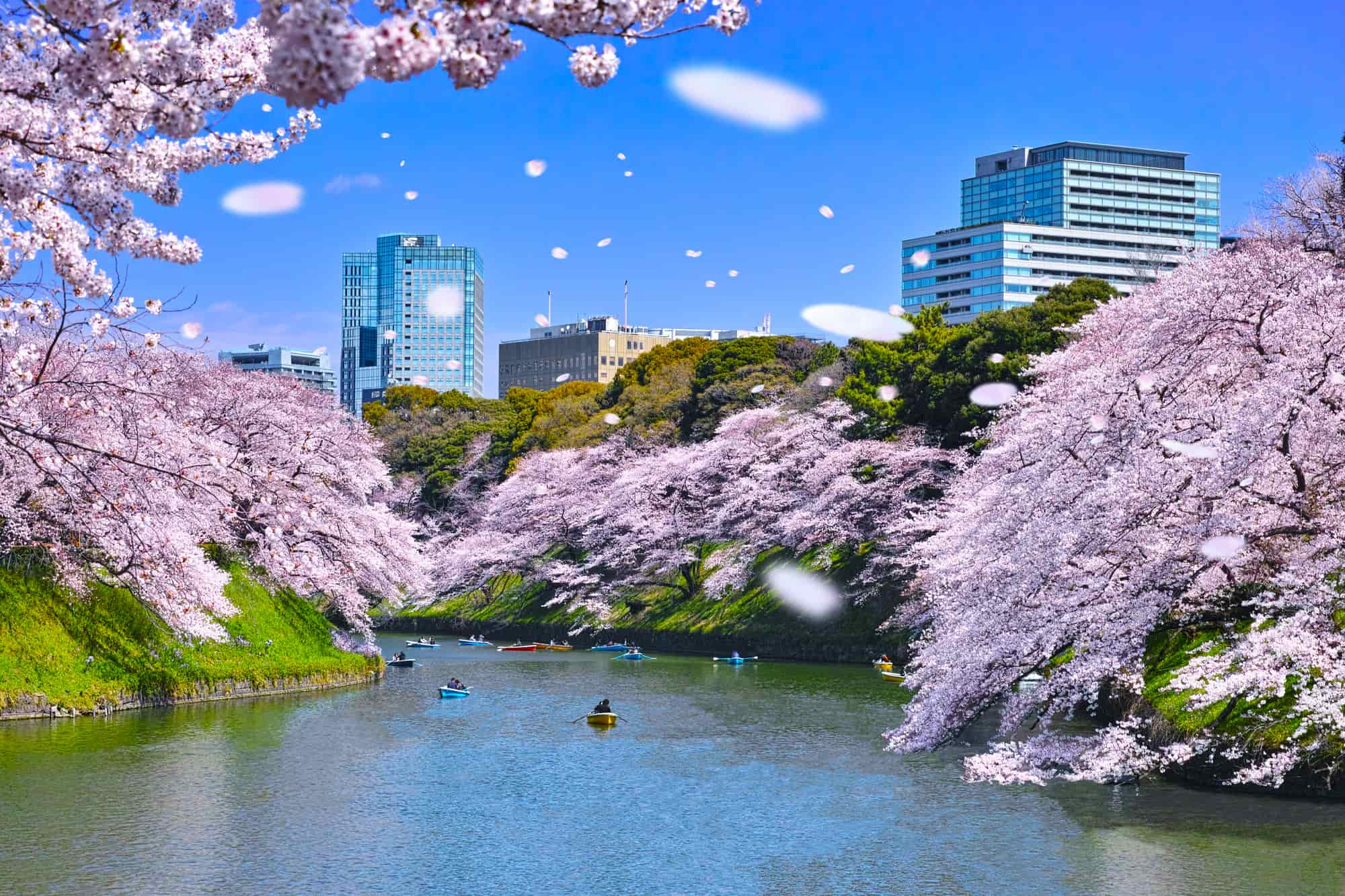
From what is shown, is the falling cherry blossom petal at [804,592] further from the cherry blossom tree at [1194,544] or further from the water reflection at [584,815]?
the cherry blossom tree at [1194,544]

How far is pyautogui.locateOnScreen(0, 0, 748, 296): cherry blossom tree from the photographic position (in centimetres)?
497

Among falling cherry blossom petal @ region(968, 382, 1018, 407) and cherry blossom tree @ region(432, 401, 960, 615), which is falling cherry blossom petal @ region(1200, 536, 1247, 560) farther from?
cherry blossom tree @ region(432, 401, 960, 615)

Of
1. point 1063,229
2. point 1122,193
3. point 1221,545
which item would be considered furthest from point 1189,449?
point 1122,193

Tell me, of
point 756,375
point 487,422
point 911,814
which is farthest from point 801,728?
point 487,422

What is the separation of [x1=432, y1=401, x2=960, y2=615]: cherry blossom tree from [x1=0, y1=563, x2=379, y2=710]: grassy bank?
19616 millimetres

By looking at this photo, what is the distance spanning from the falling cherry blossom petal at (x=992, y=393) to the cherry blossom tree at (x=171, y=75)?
33610 mm

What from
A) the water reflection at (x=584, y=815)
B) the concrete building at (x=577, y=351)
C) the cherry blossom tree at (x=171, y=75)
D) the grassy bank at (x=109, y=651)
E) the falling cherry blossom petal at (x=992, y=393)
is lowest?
the water reflection at (x=584, y=815)

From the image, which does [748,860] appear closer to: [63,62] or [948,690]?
[948,690]

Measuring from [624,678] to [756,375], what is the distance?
23875 millimetres

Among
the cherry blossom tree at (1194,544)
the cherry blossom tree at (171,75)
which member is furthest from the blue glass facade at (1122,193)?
the cherry blossom tree at (171,75)

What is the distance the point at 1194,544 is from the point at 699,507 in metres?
39.5

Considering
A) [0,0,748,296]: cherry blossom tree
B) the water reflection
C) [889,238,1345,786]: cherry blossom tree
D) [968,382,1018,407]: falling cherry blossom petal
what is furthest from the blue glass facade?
[0,0,748,296]: cherry blossom tree

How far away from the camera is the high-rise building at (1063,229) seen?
442 feet

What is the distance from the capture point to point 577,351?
161m
